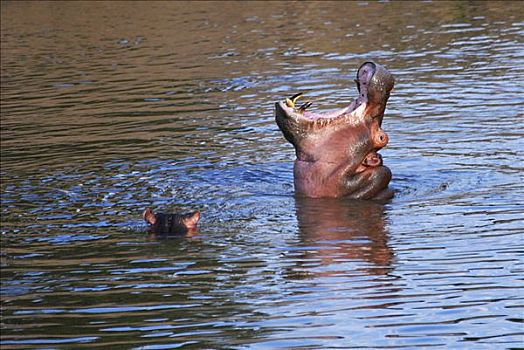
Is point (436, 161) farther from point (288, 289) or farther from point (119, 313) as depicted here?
point (119, 313)

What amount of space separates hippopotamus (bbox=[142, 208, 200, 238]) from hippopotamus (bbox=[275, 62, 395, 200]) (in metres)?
1.43

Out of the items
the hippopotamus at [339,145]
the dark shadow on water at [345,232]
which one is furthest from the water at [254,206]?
the hippopotamus at [339,145]

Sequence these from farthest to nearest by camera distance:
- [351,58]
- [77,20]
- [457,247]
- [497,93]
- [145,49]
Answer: [77,20] < [145,49] < [351,58] < [497,93] < [457,247]

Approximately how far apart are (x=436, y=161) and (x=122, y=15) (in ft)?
65.7

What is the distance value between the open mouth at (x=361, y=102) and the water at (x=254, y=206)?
0.67 meters

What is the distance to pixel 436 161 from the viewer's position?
1102 cm

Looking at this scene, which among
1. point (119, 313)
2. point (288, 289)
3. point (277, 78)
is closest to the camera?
point (119, 313)

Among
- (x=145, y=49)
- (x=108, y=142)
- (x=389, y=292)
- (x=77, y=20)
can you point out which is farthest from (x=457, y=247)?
(x=77, y=20)

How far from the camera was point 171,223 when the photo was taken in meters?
8.45

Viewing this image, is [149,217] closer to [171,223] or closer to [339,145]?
[171,223]

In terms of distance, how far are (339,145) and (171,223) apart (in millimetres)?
1740

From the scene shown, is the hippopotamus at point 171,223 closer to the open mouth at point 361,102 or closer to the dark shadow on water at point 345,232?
the dark shadow on water at point 345,232

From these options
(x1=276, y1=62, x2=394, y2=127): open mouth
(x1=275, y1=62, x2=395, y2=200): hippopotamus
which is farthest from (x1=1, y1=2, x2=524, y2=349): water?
(x1=276, y1=62, x2=394, y2=127): open mouth

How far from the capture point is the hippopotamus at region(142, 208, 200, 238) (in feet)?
27.6
